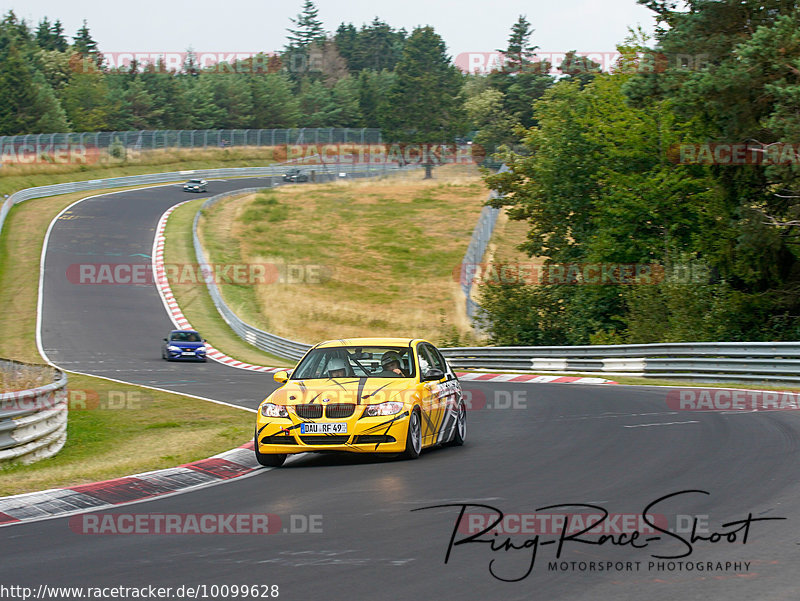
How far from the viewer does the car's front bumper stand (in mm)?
10859

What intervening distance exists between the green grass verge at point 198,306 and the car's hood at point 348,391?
22.9 metres

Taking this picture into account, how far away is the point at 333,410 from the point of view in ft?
36.0

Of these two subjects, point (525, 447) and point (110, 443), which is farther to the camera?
point (110, 443)

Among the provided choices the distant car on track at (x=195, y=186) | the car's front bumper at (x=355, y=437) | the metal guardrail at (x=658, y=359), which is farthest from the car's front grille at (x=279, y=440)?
the distant car on track at (x=195, y=186)

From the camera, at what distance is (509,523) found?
7.21m

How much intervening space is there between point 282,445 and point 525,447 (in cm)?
292

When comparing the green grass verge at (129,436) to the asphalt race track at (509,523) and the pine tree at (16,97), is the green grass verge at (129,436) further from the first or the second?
the pine tree at (16,97)

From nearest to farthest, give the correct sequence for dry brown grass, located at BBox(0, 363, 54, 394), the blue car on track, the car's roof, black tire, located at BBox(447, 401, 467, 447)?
the car's roof
black tire, located at BBox(447, 401, 467, 447)
dry brown grass, located at BBox(0, 363, 54, 394)
the blue car on track

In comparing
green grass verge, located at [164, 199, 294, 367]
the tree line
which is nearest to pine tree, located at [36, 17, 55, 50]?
the tree line

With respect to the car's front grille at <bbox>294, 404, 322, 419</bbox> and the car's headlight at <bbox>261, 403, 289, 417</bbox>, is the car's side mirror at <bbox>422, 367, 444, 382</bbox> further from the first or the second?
the car's headlight at <bbox>261, 403, 289, 417</bbox>

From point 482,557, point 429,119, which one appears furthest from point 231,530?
point 429,119

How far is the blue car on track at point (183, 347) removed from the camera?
113ft

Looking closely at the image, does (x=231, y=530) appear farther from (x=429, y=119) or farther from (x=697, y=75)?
(x=429, y=119)

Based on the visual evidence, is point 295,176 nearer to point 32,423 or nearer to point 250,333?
point 250,333
